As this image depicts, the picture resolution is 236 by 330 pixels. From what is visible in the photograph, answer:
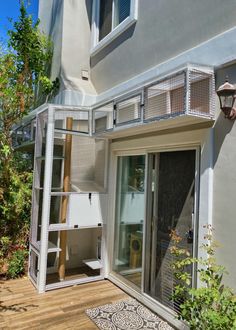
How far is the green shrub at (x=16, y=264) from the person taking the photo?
19.2 ft

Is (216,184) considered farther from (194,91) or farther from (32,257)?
(32,257)

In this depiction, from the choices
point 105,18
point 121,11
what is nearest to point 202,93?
point 121,11

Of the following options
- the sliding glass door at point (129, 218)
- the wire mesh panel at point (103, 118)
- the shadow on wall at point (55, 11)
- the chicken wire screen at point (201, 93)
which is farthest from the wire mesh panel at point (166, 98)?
the shadow on wall at point (55, 11)

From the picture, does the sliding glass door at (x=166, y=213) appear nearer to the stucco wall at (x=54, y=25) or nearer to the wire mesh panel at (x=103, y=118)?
the wire mesh panel at (x=103, y=118)

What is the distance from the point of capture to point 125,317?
4492 millimetres

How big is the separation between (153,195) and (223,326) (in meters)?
2.42

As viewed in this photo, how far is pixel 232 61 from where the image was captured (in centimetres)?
346

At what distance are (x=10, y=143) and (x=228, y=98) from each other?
5334 millimetres

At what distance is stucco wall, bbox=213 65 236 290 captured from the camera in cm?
344

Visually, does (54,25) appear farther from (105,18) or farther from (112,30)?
(112,30)

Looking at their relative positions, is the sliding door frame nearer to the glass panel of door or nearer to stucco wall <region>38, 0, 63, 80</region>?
the glass panel of door

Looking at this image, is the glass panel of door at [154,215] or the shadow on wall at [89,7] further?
the shadow on wall at [89,7]

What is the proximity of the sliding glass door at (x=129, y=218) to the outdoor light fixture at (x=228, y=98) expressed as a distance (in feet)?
7.07

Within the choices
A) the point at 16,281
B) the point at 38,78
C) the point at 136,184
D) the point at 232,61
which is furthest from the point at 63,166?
the point at 232,61
